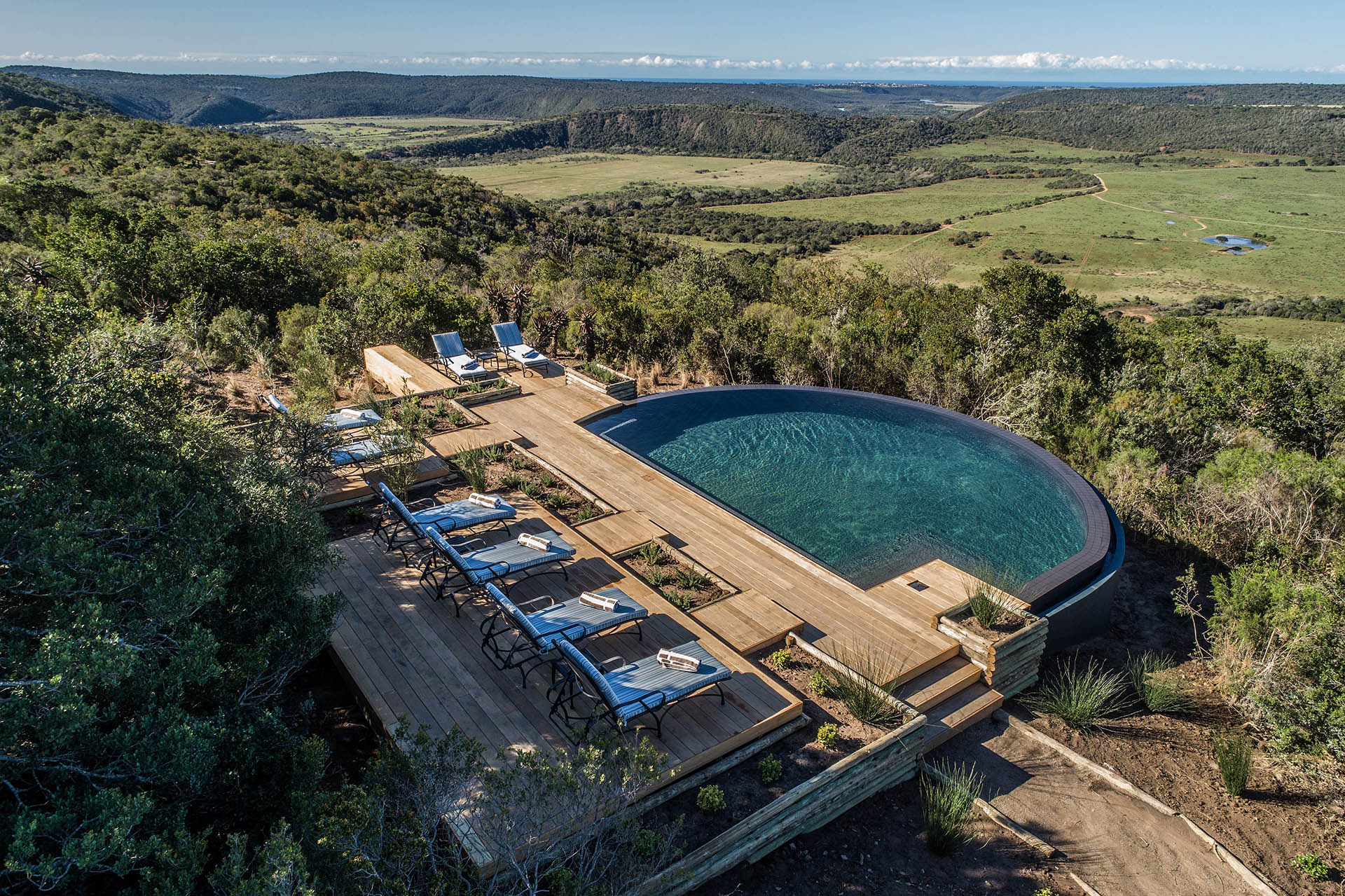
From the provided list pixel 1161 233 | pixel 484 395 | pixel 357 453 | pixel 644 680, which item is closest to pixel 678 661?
pixel 644 680

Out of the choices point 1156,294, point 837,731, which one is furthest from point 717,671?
→ point 1156,294

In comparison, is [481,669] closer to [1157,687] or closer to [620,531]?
[620,531]

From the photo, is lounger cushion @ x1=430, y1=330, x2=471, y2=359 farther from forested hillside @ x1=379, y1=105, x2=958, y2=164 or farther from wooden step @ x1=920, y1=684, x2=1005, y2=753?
forested hillside @ x1=379, y1=105, x2=958, y2=164

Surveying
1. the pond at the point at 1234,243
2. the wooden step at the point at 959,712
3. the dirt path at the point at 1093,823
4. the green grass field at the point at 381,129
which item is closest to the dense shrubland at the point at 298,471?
the dirt path at the point at 1093,823

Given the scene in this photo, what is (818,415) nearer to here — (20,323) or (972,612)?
(972,612)

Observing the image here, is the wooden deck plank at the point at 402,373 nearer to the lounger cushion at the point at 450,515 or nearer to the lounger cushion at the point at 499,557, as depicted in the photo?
the lounger cushion at the point at 450,515

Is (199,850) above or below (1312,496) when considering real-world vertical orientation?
above

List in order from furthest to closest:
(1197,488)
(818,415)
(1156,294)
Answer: (1156,294) < (818,415) < (1197,488)
